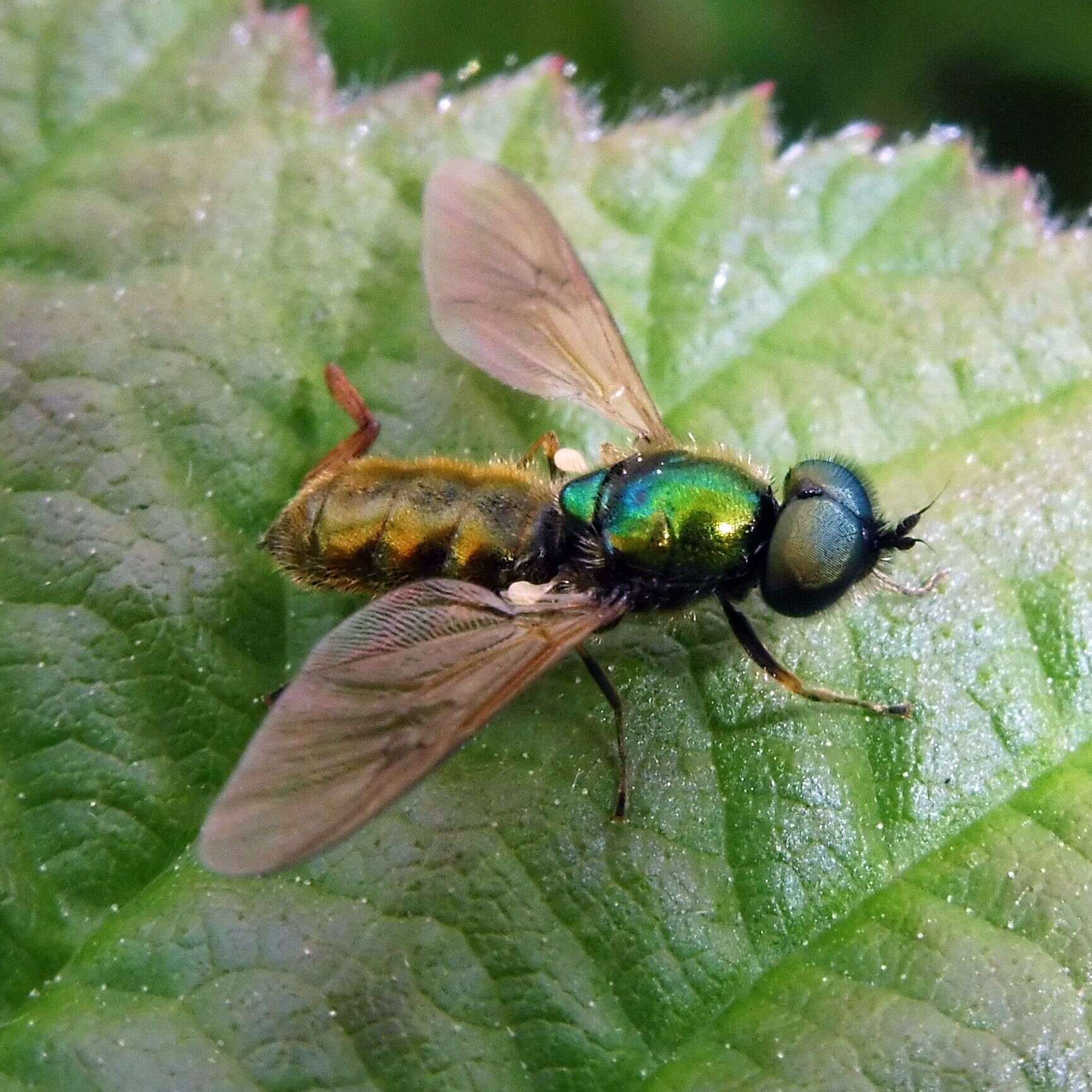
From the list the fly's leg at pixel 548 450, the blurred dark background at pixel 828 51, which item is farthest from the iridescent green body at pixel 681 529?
the blurred dark background at pixel 828 51

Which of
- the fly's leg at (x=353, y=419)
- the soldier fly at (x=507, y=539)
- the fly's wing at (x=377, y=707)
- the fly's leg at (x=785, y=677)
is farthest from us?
the fly's leg at (x=353, y=419)

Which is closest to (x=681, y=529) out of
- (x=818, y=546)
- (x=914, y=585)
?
(x=818, y=546)

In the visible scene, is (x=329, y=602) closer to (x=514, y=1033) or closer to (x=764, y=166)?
(x=514, y=1033)

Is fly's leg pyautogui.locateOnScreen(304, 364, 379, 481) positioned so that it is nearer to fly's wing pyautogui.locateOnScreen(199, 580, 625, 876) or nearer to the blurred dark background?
fly's wing pyautogui.locateOnScreen(199, 580, 625, 876)

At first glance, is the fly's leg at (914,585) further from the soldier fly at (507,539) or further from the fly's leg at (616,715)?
the fly's leg at (616,715)

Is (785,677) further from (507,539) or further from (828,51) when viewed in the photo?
(828,51)

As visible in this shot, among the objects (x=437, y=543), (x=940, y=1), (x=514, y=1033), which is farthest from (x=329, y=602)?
(x=940, y=1)

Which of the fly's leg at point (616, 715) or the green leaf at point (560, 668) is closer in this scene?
the green leaf at point (560, 668)
